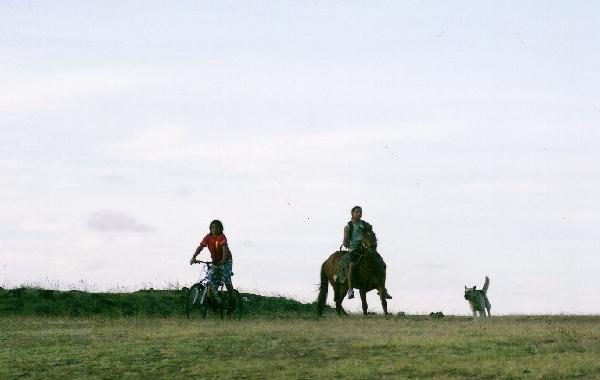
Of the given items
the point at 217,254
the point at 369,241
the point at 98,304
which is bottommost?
the point at 98,304

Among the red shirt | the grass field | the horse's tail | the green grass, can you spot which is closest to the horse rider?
the horse's tail

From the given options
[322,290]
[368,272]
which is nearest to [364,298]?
[368,272]

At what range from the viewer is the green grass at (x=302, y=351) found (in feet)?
51.1

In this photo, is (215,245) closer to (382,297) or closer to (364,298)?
(364,298)

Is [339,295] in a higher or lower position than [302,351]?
higher

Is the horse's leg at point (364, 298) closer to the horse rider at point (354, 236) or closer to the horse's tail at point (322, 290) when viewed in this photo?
the horse rider at point (354, 236)

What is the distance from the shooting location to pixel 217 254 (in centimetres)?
2630

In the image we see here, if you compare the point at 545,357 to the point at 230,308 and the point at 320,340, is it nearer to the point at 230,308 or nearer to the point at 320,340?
the point at 320,340

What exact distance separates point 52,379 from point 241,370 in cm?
282

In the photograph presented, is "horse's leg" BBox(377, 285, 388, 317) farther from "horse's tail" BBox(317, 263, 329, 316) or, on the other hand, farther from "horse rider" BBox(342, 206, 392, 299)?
"horse's tail" BBox(317, 263, 329, 316)

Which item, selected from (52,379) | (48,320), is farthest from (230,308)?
(52,379)

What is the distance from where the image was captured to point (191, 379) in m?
15.5

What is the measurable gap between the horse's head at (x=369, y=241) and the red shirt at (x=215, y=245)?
11.6 ft

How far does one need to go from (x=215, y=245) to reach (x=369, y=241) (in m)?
3.92
